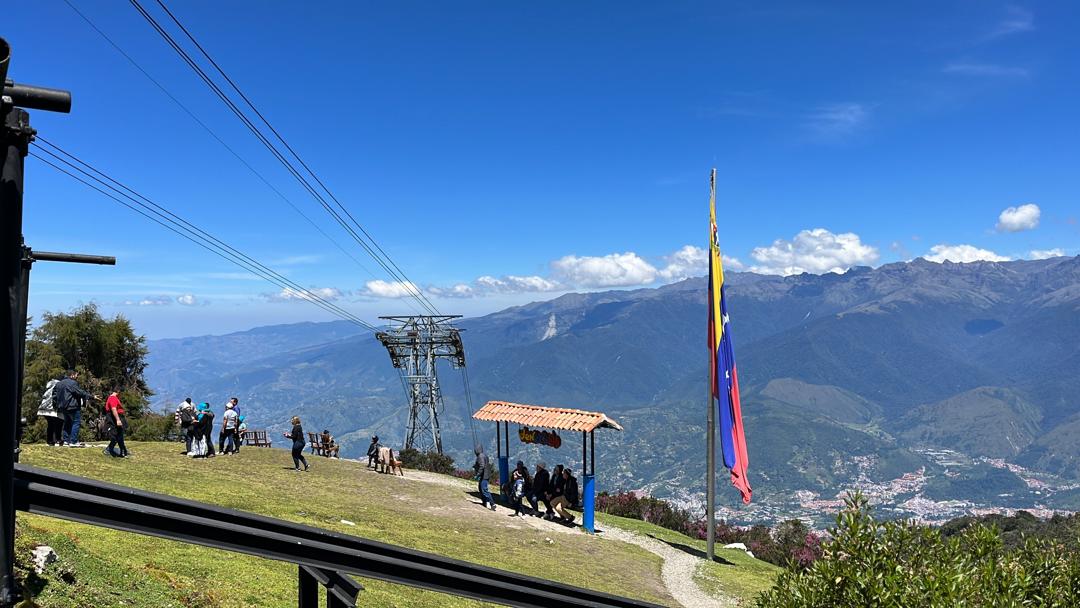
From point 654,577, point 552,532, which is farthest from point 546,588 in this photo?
point 552,532

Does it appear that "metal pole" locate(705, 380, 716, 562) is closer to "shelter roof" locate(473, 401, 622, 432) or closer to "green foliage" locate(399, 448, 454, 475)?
"shelter roof" locate(473, 401, 622, 432)

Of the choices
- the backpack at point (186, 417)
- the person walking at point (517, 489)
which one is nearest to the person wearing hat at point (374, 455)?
the person walking at point (517, 489)

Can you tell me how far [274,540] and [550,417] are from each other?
2397 centimetres

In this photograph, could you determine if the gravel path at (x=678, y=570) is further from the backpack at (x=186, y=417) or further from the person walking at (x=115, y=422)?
the person walking at (x=115, y=422)

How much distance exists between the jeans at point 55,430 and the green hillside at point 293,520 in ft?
2.82

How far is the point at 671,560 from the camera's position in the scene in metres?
22.2

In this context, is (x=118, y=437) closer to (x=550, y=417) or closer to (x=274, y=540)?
(x=550, y=417)

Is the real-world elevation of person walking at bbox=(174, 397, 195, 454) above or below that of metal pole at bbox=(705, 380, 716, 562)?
above

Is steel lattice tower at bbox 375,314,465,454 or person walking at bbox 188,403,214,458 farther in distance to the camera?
steel lattice tower at bbox 375,314,465,454

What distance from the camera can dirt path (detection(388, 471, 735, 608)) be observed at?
17.8m

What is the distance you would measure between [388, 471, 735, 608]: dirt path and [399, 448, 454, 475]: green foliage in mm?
6679

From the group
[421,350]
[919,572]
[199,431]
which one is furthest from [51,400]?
[421,350]

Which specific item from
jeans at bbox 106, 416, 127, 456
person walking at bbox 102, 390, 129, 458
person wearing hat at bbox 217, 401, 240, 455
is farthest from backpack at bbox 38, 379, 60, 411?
person wearing hat at bbox 217, 401, 240, 455

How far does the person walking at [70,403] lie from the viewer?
63.4ft
